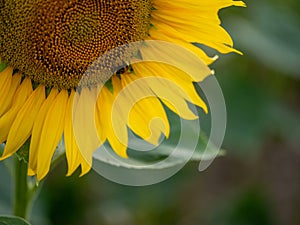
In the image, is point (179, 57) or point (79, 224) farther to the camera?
point (79, 224)

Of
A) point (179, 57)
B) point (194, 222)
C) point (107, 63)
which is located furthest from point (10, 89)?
point (194, 222)

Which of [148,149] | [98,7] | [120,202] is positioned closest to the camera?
[98,7]

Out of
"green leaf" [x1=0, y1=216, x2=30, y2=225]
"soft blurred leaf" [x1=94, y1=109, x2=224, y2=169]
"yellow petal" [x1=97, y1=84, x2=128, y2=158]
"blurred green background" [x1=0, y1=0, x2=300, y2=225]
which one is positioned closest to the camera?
"green leaf" [x1=0, y1=216, x2=30, y2=225]

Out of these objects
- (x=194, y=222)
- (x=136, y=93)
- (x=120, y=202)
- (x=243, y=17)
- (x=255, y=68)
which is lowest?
(x=194, y=222)

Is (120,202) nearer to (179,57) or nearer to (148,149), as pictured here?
(148,149)

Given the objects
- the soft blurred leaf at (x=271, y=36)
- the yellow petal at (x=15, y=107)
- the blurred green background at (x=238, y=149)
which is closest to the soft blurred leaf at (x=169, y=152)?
the yellow petal at (x=15, y=107)

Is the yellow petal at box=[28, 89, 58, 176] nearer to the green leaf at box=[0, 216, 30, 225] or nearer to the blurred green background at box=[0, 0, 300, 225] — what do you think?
the green leaf at box=[0, 216, 30, 225]

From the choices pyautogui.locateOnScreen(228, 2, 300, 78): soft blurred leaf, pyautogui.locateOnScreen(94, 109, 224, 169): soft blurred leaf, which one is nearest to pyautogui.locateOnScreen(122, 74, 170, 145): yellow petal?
pyautogui.locateOnScreen(94, 109, 224, 169): soft blurred leaf
